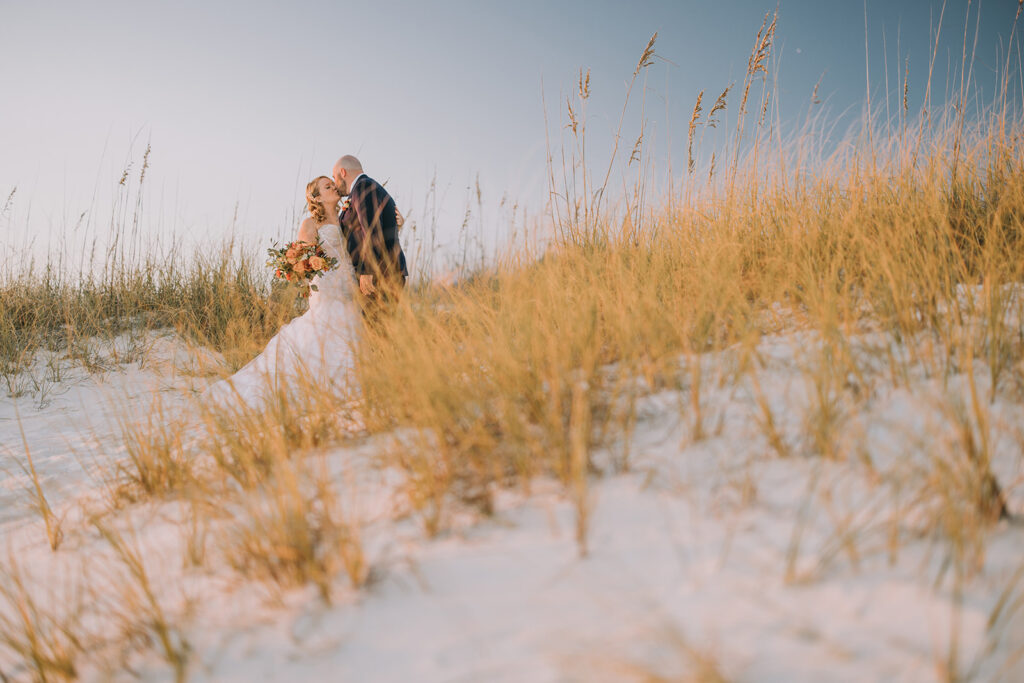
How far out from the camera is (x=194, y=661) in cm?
87

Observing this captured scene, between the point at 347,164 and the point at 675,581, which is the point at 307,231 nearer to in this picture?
the point at 347,164

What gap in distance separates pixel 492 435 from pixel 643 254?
1337 mm

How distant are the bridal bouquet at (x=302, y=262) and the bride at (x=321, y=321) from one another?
6 cm

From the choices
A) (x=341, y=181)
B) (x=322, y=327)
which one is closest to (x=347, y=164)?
(x=341, y=181)

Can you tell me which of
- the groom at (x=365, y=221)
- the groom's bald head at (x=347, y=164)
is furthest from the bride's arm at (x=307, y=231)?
the groom's bald head at (x=347, y=164)

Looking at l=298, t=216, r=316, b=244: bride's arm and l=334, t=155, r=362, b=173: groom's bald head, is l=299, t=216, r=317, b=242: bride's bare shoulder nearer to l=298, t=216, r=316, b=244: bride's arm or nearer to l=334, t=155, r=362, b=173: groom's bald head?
l=298, t=216, r=316, b=244: bride's arm

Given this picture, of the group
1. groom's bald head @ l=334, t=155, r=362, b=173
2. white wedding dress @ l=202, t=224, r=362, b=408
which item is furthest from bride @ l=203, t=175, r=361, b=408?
groom's bald head @ l=334, t=155, r=362, b=173

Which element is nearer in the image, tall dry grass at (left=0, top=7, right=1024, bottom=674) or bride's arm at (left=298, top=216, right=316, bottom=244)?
tall dry grass at (left=0, top=7, right=1024, bottom=674)

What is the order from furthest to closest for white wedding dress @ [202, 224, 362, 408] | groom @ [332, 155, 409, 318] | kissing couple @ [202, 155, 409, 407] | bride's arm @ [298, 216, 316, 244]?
1. bride's arm @ [298, 216, 316, 244]
2. groom @ [332, 155, 409, 318]
3. kissing couple @ [202, 155, 409, 407]
4. white wedding dress @ [202, 224, 362, 408]

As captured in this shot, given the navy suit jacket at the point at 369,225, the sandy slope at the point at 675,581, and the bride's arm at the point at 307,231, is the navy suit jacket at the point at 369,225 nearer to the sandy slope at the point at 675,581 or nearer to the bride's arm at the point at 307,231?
the bride's arm at the point at 307,231

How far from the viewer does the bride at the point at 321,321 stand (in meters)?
2.29

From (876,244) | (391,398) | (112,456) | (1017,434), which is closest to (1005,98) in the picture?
(876,244)

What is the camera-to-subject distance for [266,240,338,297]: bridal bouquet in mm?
3621

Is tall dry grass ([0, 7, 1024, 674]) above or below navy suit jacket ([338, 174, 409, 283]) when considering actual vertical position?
below
